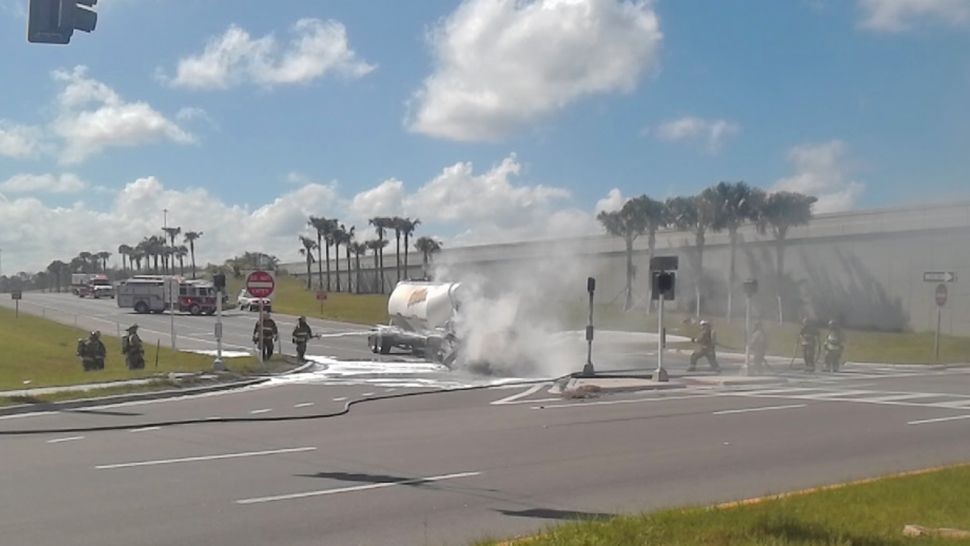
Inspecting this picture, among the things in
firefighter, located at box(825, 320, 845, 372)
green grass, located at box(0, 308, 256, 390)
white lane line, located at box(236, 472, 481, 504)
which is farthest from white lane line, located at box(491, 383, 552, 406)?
firefighter, located at box(825, 320, 845, 372)

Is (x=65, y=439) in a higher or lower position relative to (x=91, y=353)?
lower

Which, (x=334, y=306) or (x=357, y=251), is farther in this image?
(x=357, y=251)

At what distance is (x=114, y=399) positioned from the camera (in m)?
21.2

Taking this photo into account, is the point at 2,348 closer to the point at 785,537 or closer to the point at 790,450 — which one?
the point at 790,450

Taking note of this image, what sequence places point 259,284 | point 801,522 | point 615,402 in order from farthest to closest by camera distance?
point 259,284
point 615,402
point 801,522

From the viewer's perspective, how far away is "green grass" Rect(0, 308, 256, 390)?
26.3 m

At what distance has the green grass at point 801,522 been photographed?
7039 millimetres

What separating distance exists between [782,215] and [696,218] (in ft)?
22.6

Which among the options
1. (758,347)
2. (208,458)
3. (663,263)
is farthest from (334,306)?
(208,458)

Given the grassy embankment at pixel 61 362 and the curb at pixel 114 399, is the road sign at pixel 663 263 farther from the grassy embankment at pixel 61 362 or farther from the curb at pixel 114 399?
the grassy embankment at pixel 61 362

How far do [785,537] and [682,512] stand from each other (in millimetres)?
1287

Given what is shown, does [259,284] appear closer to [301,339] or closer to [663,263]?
[301,339]

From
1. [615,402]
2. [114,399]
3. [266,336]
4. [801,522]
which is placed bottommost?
[615,402]

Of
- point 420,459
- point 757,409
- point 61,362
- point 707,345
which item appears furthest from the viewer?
point 61,362
